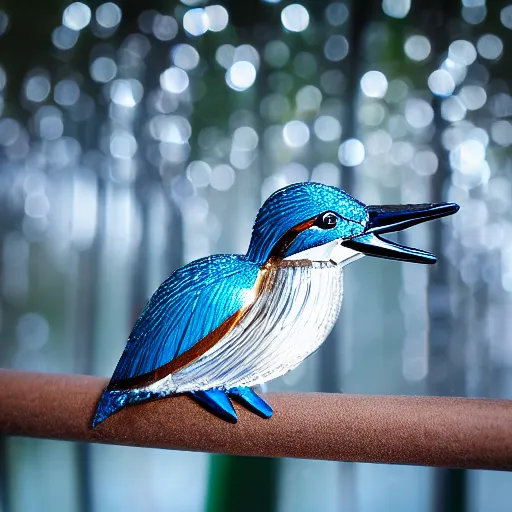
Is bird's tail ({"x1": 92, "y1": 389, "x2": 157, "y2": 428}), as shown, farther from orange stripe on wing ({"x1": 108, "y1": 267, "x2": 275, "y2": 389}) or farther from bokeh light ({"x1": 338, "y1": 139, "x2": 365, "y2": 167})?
bokeh light ({"x1": 338, "y1": 139, "x2": 365, "y2": 167})

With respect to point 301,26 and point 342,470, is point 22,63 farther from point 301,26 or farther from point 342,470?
point 342,470

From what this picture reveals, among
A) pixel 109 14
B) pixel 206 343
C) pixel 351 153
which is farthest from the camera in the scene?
pixel 109 14

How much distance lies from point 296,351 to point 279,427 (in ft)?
0.19

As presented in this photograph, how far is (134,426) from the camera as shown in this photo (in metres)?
0.39

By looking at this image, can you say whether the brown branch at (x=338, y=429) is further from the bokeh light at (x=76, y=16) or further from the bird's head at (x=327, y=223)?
the bokeh light at (x=76, y=16)

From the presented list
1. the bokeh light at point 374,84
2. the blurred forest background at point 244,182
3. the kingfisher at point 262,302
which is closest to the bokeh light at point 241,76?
the blurred forest background at point 244,182

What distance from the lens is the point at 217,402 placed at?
0.37 metres

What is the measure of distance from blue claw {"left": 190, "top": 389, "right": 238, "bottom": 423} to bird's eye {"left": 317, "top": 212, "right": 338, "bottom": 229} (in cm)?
14

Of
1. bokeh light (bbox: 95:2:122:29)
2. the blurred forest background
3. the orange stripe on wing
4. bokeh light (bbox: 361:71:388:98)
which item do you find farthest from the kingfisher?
bokeh light (bbox: 95:2:122:29)

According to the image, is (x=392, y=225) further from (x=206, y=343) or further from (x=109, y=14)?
(x=109, y=14)

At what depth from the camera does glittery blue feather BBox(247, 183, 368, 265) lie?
35 cm

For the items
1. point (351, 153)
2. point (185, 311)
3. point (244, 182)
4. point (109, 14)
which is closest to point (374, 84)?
point (351, 153)

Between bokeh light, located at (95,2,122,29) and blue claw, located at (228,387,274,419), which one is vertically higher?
bokeh light, located at (95,2,122,29)

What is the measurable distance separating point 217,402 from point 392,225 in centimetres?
18
